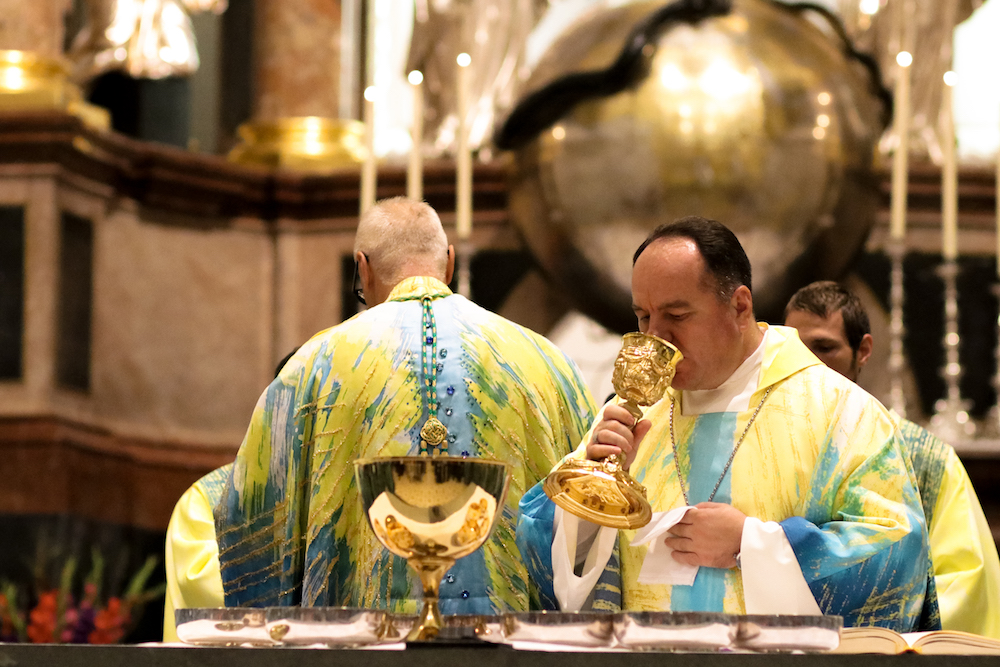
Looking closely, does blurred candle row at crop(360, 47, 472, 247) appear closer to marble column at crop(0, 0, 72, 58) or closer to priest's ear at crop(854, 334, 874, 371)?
marble column at crop(0, 0, 72, 58)

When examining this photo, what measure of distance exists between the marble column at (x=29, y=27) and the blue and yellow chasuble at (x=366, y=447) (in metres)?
3.19

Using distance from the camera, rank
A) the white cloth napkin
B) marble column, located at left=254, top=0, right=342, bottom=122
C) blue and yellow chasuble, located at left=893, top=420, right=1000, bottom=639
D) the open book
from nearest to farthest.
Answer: the open book < the white cloth napkin < blue and yellow chasuble, located at left=893, top=420, right=1000, bottom=639 < marble column, located at left=254, top=0, right=342, bottom=122

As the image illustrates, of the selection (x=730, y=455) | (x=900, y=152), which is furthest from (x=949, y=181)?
(x=730, y=455)

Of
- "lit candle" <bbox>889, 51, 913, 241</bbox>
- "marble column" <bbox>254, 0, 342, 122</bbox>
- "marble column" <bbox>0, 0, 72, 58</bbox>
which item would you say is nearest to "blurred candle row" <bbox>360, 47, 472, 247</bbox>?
"marble column" <bbox>254, 0, 342, 122</bbox>

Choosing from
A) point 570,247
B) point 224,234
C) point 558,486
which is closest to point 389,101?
point 224,234

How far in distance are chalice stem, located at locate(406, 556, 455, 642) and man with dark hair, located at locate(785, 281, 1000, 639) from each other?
157cm

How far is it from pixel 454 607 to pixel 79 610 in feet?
7.65

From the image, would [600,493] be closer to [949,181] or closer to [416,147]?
[416,147]

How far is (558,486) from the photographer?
2.71 m

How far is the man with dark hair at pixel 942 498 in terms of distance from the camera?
3.76m

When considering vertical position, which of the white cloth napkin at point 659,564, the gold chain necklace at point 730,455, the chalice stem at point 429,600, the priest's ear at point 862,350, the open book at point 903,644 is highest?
the priest's ear at point 862,350

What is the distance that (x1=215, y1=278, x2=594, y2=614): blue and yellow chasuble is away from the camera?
3389 mm

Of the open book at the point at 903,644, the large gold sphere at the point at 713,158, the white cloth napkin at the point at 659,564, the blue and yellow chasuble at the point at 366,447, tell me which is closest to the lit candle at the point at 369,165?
the large gold sphere at the point at 713,158

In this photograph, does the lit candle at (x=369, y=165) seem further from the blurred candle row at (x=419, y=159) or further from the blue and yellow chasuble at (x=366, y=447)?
the blue and yellow chasuble at (x=366, y=447)
